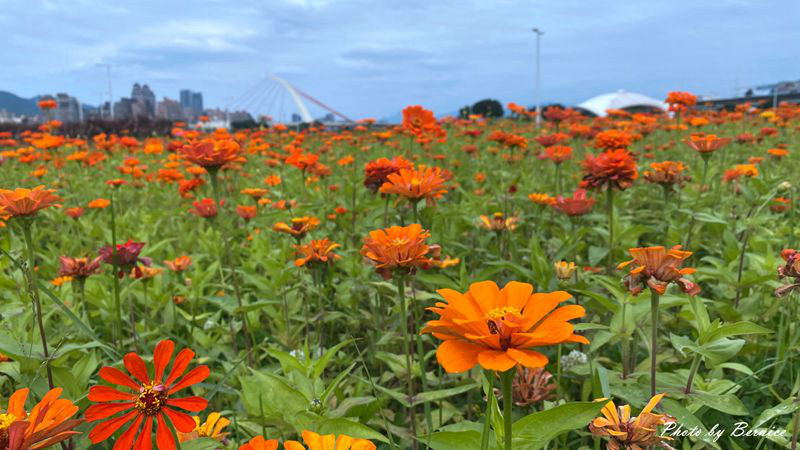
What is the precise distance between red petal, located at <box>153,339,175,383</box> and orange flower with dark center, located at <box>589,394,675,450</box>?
621 millimetres

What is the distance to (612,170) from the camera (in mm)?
1826

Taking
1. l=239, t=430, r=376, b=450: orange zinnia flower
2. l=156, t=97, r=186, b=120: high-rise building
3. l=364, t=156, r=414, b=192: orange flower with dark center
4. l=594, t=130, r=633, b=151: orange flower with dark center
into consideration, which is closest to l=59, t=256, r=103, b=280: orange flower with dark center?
l=364, t=156, r=414, b=192: orange flower with dark center

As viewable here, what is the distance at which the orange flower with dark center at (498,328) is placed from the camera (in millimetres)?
569

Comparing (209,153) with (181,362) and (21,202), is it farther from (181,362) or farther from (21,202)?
(181,362)

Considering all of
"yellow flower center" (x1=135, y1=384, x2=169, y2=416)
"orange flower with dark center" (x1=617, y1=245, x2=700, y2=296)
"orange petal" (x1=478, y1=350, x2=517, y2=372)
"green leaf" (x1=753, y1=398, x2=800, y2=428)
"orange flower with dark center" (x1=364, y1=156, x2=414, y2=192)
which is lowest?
"green leaf" (x1=753, y1=398, x2=800, y2=428)

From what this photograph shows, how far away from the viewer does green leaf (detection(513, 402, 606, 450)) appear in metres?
0.66

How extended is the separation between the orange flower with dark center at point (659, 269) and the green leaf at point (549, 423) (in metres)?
0.34

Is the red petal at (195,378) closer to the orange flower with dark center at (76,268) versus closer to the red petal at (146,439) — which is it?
the red petal at (146,439)

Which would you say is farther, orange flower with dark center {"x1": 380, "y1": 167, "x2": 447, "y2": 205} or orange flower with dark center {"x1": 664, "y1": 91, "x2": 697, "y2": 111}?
orange flower with dark center {"x1": 664, "y1": 91, "x2": 697, "y2": 111}

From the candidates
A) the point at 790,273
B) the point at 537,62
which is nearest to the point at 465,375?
the point at 790,273

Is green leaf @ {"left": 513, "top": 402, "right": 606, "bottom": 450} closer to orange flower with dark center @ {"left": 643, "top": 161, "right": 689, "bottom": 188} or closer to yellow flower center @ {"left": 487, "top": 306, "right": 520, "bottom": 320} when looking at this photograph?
yellow flower center @ {"left": 487, "top": 306, "right": 520, "bottom": 320}

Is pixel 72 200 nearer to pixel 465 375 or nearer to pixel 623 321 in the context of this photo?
pixel 465 375

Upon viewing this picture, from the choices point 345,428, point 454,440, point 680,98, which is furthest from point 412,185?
point 680,98

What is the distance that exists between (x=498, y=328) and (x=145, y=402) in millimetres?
472
